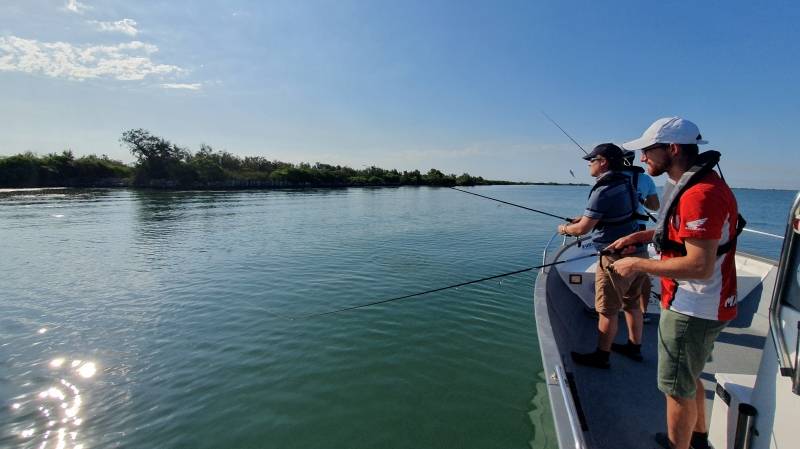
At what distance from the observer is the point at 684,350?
89.9 inches

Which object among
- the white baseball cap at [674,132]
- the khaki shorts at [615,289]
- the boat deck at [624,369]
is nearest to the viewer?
the white baseball cap at [674,132]

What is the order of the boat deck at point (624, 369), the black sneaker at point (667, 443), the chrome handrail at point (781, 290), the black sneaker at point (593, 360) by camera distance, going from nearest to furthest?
the chrome handrail at point (781, 290), the black sneaker at point (667, 443), the boat deck at point (624, 369), the black sneaker at point (593, 360)

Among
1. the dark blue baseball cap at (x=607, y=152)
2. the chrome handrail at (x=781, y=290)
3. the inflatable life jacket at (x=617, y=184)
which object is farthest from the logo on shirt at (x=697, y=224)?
the dark blue baseball cap at (x=607, y=152)

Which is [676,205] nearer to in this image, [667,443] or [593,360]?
[667,443]

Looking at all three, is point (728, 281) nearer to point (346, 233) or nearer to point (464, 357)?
point (464, 357)

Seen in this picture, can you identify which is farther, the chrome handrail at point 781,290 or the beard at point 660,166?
the beard at point 660,166

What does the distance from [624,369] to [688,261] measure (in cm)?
250

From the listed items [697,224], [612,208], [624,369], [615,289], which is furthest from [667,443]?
[612,208]

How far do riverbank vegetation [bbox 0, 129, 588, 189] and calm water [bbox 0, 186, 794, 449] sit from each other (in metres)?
46.7

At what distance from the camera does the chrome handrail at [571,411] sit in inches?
86.1

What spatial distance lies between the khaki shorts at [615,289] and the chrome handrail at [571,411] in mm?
1283

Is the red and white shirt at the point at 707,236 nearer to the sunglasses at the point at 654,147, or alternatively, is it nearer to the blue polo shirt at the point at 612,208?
the sunglasses at the point at 654,147

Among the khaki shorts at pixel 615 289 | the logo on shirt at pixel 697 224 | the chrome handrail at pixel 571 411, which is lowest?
the chrome handrail at pixel 571 411

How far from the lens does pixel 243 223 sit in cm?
2242
